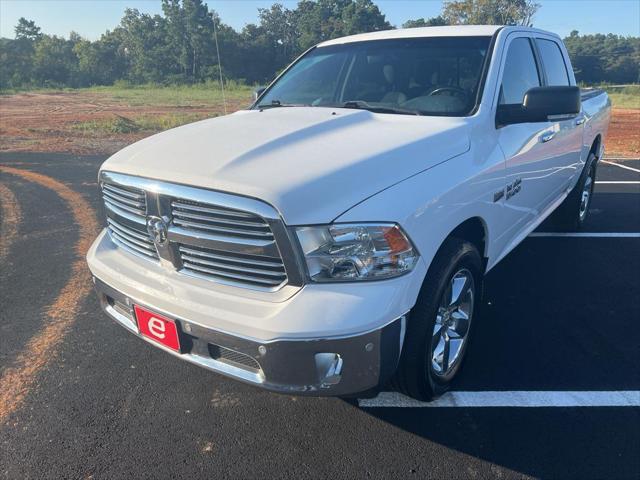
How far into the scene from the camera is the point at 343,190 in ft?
6.94

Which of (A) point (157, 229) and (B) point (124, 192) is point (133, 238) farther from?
(A) point (157, 229)

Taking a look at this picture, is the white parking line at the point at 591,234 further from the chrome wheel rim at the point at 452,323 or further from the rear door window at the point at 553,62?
the chrome wheel rim at the point at 452,323

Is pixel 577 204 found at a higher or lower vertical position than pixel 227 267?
lower

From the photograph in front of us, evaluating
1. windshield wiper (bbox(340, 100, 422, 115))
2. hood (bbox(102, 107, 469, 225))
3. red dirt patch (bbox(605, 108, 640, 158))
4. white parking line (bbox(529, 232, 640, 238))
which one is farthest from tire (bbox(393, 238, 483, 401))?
red dirt patch (bbox(605, 108, 640, 158))

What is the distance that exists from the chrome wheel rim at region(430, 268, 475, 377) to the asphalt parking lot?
24 cm

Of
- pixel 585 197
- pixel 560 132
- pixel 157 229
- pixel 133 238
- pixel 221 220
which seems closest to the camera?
pixel 221 220

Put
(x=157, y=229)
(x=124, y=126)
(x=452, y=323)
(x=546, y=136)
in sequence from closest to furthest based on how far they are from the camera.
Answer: (x=157, y=229)
(x=452, y=323)
(x=546, y=136)
(x=124, y=126)

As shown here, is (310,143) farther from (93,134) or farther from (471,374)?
(93,134)

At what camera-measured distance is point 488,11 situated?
4688cm

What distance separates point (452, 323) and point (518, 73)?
1.95 meters

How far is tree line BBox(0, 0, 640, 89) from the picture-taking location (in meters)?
48.8

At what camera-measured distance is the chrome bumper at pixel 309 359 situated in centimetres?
202

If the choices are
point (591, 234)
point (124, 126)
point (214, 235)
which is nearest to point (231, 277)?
point (214, 235)

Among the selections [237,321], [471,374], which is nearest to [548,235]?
[471,374]
